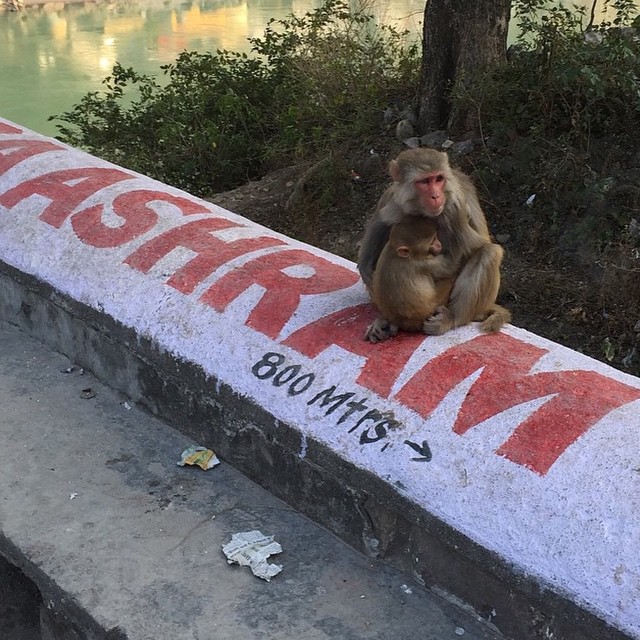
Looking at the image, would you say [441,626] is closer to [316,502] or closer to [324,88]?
[316,502]

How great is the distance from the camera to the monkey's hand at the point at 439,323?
276 cm

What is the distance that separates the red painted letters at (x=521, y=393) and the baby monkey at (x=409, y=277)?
18 cm

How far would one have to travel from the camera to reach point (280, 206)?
6523mm

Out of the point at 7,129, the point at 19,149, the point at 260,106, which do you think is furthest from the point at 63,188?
the point at 260,106

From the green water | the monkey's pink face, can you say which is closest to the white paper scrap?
the monkey's pink face

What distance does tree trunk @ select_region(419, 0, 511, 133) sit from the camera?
19.2 ft

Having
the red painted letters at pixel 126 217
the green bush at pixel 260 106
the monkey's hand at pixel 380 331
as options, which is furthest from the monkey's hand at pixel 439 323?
the green bush at pixel 260 106

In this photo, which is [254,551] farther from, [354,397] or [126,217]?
[126,217]

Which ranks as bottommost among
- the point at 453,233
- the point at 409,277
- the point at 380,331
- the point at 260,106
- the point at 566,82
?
the point at 260,106

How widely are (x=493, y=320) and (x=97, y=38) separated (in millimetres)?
14880

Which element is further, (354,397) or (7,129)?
(7,129)

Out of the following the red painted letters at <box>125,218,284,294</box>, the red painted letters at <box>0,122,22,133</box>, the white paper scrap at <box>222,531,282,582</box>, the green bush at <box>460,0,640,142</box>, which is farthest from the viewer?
the green bush at <box>460,0,640,142</box>

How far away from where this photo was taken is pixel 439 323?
276cm

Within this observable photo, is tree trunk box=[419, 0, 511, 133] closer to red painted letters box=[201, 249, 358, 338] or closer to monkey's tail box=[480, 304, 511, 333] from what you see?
red painted letters box=[201, 249, 358, 338]
